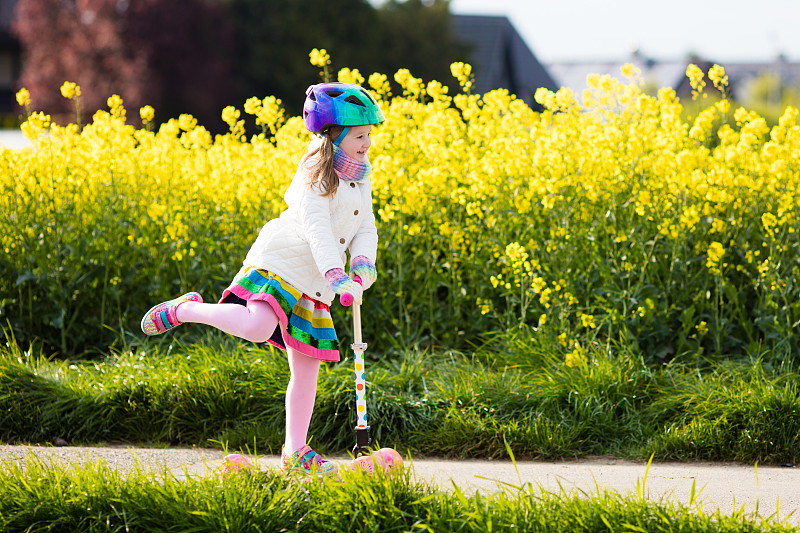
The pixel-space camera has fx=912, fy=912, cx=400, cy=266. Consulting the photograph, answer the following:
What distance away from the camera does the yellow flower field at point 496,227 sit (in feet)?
15.7

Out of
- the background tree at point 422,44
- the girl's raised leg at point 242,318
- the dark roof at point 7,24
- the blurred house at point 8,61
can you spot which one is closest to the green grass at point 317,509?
the girl's raised leg at point 242,318

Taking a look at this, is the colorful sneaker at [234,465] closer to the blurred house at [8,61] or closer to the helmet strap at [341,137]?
the helmet strap at [341,137]

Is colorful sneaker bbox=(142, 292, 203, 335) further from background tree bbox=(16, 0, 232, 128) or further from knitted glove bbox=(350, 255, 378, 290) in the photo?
background tree bbox=(16, 0, 232, 128)

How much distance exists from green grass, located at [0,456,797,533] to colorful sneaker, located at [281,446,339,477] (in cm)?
→ 13

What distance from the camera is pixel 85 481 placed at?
121 inches

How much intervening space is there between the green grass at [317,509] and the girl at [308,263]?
31cm

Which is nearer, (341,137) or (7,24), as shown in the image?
(341,137)

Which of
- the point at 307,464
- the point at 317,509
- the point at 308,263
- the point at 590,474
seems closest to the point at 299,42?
the point at 308,263

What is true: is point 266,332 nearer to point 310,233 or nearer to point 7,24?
point 310,233

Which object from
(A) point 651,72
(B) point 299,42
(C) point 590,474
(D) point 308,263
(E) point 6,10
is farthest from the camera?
(A) point 651,72

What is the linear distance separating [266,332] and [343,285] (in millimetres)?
386

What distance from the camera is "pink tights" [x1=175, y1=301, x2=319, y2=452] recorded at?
3.24 m

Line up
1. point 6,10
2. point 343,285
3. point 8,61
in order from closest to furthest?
1. point 343,285
2. point 8,61
3. point 6,10

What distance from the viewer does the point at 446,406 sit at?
165 inches
